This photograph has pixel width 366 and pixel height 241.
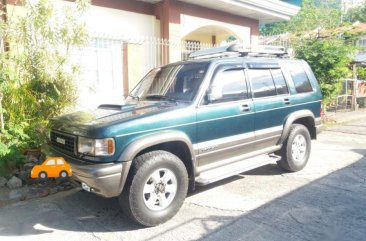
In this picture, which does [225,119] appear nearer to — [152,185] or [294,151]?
[152,185]

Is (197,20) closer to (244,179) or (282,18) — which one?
(282,18)

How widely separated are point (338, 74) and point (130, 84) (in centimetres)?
620

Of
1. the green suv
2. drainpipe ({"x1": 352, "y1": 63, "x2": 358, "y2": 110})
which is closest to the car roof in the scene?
the green suv

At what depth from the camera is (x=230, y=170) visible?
457 cm

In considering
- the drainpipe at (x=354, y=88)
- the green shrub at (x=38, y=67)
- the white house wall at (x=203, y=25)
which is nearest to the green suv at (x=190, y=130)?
the green shrub at (x=38, y=67)

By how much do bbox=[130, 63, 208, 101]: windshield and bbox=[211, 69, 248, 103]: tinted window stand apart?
24 centimetres

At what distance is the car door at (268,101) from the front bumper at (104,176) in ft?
7.25

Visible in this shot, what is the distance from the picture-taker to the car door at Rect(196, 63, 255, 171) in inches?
169

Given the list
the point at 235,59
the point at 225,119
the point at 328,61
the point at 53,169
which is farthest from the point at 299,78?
the point at 328,61

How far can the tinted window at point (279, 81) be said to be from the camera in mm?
5379

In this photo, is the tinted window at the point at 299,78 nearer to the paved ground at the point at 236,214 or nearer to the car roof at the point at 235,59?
the car roof at the point at 235,59

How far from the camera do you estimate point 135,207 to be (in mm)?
3688

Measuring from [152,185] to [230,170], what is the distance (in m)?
1.20

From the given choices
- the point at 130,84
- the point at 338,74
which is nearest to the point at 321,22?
the point at 338,74
